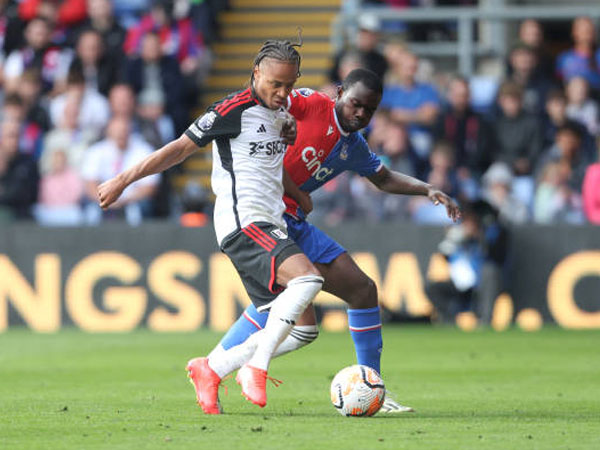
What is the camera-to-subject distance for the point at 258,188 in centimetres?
749

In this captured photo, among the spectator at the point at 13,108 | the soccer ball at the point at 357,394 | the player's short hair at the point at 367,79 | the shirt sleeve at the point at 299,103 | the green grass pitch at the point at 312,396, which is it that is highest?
the spectator at the point at 13,108

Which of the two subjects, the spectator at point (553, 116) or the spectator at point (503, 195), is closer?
the spectator at point (503, 195)

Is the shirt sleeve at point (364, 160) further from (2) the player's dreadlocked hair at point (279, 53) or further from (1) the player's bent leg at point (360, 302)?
(2) the player's dreadlocked hair at point (279, 53)

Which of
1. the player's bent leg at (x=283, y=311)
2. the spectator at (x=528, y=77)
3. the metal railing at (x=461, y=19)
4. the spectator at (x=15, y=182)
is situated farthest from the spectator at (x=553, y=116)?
the player's bent leg at (x=283, y=311)

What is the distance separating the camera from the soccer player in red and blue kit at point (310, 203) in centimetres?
780

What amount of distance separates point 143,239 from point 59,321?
1.45m

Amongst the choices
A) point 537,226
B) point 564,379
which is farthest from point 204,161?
point 564,379

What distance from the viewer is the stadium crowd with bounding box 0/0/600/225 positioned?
53.1 ft

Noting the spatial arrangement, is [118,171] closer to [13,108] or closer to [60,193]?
[60,193]

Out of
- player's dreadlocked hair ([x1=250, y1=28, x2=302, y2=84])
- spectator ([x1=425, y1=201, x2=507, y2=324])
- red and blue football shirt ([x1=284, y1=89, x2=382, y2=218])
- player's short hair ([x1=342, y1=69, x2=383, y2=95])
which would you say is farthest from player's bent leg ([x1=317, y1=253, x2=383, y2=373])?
spectator ([x1=425, y1=201, x2=507, y2=324])

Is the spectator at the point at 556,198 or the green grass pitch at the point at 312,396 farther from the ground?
the spectator at the point at 556,198

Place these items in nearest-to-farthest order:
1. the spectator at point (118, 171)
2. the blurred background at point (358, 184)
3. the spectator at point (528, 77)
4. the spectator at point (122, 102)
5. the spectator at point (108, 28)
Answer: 1. the blurred background at point (358, 184)
2. the spectator at point (528, 77)
3. the spectator at point (118, 171)
4. the spectator at point (122, 102)
5. the spectator at point (108, 28)

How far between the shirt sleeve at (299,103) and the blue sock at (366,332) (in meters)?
1.26

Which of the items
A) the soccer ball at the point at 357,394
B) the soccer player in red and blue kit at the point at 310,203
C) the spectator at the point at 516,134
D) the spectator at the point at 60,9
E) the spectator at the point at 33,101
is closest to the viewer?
the soccer ball at the point at 357,394
